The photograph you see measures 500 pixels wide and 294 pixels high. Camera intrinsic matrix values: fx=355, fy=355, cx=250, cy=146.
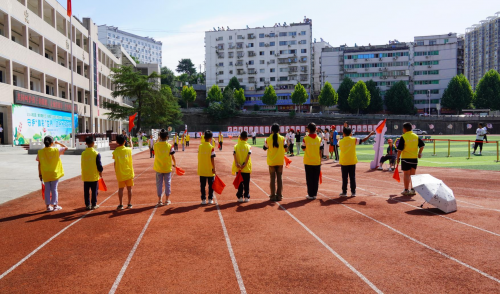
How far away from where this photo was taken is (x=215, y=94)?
9269cm

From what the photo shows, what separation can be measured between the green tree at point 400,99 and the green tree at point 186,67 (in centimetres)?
7165

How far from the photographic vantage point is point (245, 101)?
319 ft

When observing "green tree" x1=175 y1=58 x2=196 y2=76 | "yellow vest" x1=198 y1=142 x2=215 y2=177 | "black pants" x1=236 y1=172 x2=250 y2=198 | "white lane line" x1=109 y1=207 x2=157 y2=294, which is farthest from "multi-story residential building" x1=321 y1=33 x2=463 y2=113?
"white lane line" x1=109 y1=207 x2=157 y2=294

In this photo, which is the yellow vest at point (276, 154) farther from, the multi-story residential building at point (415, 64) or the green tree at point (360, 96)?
the multi-story residential building at point (415, 64)

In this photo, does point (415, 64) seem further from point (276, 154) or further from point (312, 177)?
point (276, 154)

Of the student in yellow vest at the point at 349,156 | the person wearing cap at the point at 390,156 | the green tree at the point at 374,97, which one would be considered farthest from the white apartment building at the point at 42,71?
the green tree at the point at 374,97

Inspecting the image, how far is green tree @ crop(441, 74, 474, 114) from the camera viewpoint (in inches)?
3187

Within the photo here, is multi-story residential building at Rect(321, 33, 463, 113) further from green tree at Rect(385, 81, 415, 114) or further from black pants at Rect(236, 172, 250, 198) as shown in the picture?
black pants at Rect(236, 172, 250, 198)

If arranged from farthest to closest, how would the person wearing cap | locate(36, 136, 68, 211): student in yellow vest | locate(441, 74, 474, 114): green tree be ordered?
locate(441, 74, 474, 114): green tree, the person wearing cap, locate(36, 136, 68, 211): student in yellow vest

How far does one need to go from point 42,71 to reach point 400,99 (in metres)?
→ 74.9

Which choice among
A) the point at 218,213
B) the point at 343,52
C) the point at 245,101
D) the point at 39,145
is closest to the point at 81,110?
the point at 39,145

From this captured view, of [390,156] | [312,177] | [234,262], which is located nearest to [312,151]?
[312,177]

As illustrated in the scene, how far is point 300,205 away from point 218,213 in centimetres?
217

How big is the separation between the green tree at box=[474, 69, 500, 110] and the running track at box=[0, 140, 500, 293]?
86295 mm
